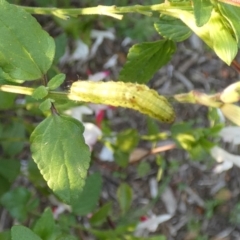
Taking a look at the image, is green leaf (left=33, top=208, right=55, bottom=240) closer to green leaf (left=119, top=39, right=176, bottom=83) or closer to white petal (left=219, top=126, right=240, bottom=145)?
green leaf (left=119, top=39, right=176, bottom=83)

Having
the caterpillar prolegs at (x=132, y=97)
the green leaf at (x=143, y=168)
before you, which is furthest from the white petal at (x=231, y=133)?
the green leaf at (x=143, y=168)

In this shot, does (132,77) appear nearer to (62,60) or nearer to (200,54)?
(62,60)

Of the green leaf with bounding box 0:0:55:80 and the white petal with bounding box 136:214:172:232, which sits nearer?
the green leaf with bounding box 0:0:55:80

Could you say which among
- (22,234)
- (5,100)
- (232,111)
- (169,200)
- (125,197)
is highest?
(232,111)

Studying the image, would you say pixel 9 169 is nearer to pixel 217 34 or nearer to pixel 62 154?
pixel 62 154

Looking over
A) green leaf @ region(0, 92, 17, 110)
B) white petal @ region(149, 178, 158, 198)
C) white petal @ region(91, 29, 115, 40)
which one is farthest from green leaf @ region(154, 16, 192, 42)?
white petal @ region(149, 178, 158, 198)

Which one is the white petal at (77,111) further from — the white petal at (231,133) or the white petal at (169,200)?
the white petal at (169,200)

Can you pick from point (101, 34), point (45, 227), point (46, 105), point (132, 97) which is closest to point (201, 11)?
point (132, 97)
